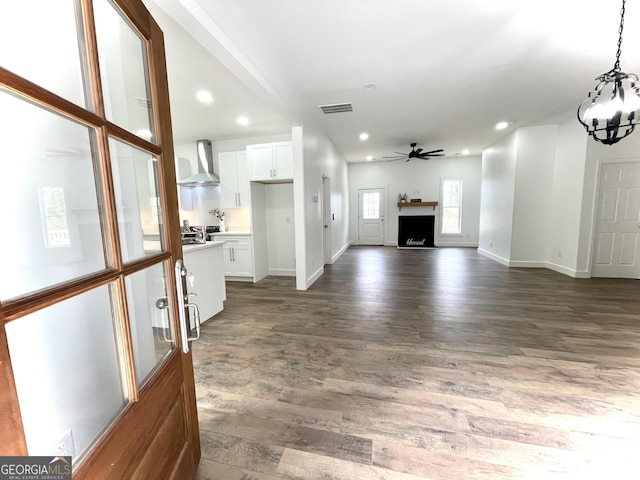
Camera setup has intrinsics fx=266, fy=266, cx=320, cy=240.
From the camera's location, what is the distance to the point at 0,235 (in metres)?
0.55

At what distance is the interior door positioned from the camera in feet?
1.92

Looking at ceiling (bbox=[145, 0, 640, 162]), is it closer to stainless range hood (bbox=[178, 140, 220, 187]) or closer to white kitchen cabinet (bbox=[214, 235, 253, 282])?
stainless range hood (bbox=[178, 140, 220, 187])

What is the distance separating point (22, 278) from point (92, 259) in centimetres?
19

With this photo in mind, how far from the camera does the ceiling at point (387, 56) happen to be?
6.66 feet

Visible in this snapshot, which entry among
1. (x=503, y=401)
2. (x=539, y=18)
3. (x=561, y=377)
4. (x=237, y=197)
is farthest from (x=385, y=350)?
(x=237, y=197)

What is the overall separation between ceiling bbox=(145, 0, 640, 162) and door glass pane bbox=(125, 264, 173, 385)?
5.64ft

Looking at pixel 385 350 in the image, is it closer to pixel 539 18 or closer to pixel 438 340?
pixel 438 340

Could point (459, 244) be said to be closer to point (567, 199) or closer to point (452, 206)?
point (452, 206)

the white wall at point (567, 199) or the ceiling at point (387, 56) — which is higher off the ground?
the ceiling at point (387, 56)

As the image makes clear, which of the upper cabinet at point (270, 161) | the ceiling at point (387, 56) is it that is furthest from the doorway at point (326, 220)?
the ceiling at point (387, 56)

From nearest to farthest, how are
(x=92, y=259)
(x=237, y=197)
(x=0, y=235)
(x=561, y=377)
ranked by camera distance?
(x=0, y=235)
(x=92, y=259)
(x=561, y=377)
(x=237, y=197)

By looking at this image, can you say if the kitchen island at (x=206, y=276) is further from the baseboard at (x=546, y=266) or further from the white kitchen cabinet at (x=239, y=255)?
the baseboard at (x=546, y=266)

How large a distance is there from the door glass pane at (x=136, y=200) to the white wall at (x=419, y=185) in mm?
8442
